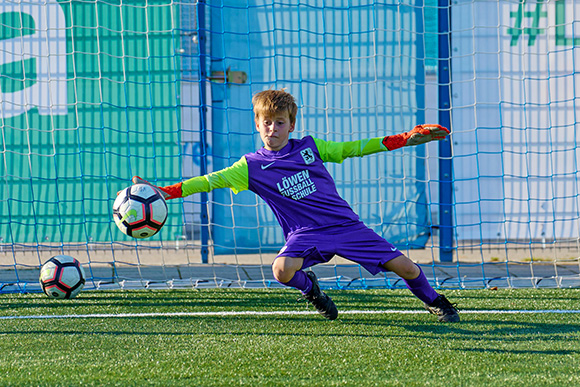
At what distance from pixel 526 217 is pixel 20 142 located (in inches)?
212

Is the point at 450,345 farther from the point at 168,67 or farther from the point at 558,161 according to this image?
the point at 168,67

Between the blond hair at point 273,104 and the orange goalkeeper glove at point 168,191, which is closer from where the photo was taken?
the orange goalkeeper glove at point 168,191

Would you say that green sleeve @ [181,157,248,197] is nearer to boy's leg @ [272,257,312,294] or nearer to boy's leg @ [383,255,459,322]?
boy's leg @ [272,257,312,294]

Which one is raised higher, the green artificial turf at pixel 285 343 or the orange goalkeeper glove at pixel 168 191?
the orange goalkeeper glove at pixel 168 191

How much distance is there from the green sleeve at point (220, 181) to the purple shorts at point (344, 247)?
462 mm

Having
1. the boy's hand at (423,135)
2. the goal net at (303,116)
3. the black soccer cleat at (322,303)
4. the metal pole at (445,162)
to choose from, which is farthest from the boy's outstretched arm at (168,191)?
the metal pole at (445,162)

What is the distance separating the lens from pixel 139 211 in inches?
123

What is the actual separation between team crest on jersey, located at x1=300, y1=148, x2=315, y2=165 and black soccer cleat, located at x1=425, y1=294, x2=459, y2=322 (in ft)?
3.58

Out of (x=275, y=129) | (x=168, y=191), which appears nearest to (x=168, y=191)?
(x=168, y=191)

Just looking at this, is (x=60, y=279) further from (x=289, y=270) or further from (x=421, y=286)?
Answer: (x=421, y=286)

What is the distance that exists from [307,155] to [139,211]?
3.35ft

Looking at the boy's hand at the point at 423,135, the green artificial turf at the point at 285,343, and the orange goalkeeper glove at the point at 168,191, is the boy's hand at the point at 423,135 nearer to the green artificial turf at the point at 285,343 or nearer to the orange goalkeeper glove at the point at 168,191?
the green artificial turf at the point at 285,343

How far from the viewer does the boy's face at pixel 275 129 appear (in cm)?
346

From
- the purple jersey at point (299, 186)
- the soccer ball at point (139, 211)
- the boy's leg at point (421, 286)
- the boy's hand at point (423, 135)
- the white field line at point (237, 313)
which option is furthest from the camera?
the white field line at point (237, 313)
